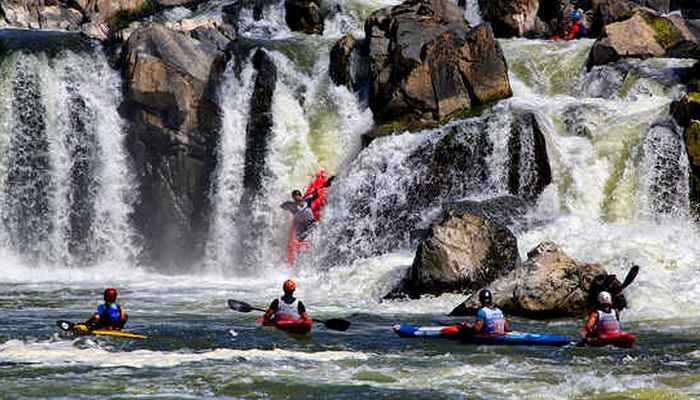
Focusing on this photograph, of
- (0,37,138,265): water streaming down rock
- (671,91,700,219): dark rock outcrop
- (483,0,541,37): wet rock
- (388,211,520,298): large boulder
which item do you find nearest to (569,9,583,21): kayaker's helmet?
(483,0,541,37): wet rock

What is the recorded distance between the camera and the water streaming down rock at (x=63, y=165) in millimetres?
29359

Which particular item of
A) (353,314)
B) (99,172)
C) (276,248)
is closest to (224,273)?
(276,248)

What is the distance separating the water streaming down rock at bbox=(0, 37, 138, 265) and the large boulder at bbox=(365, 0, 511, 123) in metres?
8.11

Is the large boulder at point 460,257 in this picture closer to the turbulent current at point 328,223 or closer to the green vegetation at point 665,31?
the turbulent current at point 328,223

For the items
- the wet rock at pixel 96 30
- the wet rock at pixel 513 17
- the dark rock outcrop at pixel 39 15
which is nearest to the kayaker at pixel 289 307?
the wet rock at pixel 96 30

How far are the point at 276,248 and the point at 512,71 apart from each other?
32.0 feet

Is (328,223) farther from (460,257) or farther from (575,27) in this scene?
(575,27)

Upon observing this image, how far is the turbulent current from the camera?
14.5 m

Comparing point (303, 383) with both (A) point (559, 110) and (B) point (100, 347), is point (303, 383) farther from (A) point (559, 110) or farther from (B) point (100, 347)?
(A) point (559, 110)

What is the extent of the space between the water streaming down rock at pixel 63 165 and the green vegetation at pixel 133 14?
9.42m

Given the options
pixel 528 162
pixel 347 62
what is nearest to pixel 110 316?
pixel 528 162

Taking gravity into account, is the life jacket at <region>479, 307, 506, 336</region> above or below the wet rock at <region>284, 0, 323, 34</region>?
below

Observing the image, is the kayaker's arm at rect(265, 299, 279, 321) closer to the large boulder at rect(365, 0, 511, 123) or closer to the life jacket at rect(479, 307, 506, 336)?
the life jacket at rect(479, 307, 506, 336)

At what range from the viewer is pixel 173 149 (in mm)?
29797
